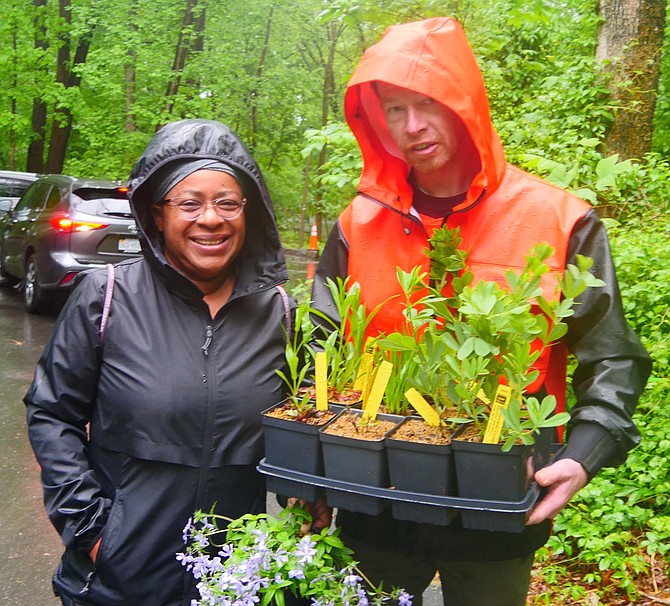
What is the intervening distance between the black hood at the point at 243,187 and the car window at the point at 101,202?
299 inches

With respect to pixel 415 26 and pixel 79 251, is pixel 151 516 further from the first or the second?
pixel 79 251

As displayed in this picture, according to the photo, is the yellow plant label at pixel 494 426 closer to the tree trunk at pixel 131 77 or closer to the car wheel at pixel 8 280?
the car wheel at pixel 8 280

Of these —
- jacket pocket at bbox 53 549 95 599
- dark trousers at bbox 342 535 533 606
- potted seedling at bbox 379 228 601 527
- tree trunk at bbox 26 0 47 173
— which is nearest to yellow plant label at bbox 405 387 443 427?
potted seedling at bbox 379 228 601 527

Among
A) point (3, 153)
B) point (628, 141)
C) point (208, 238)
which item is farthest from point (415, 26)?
point (3, 153)

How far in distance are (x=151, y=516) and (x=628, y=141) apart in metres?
4.97

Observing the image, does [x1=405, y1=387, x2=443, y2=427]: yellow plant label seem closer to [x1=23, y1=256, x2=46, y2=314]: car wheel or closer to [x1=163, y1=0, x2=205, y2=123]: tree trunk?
[x1=23, y1=256, x2=46, y2=314]: car wheel

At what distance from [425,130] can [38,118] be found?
2213 centimetres

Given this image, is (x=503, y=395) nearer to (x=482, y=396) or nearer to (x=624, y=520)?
(x=482, y=396)

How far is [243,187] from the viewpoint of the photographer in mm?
2225

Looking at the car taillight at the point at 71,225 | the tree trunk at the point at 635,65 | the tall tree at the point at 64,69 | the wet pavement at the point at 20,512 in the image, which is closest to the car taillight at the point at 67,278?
the car taillight at the point at 71,225

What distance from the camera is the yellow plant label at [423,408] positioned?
1689 millimetres

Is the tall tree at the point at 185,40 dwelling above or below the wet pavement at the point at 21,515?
above

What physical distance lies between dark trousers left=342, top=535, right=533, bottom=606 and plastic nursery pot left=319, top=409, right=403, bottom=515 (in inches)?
19.0

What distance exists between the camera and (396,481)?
65.1 inches
